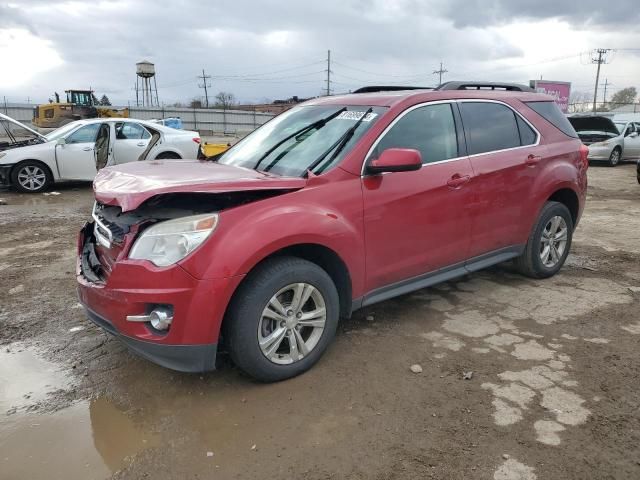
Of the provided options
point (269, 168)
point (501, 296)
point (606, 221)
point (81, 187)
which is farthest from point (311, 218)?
point (81, 187)

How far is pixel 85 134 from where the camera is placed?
10.7 meters

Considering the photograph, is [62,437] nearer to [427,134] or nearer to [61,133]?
[427,134]

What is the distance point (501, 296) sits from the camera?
4.66 meters

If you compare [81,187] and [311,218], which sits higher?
[311,218]

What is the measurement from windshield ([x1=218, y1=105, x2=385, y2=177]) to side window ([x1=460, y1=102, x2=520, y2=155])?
3.00 ft

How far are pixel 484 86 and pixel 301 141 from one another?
2011 millimetres

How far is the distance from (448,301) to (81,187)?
31.3 feet

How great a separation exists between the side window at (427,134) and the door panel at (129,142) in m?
8.44

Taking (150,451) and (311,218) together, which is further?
(311,218)

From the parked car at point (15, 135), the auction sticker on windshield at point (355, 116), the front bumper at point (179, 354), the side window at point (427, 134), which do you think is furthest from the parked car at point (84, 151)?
the front bumper at point (179, 354)

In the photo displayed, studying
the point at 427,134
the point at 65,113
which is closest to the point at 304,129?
the point at 427,134

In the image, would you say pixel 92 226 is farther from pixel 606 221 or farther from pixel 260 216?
pixel 606 221

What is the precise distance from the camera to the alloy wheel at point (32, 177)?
33.3 ft

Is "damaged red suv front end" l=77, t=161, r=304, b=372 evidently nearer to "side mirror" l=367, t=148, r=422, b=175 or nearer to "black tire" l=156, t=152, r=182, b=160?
"side mirror" l=367, t=148, r=422, b=175
